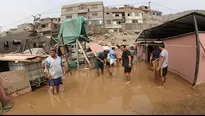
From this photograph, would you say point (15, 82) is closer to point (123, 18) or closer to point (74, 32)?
point (74, 32)

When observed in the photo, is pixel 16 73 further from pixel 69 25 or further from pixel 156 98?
pixel 69 25

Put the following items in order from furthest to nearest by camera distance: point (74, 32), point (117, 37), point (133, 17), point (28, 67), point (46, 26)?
1. point (133, 17)
2. point (46, 26)
3. point (117, 37)
4. point (74, 32)
5. point (28, 67)

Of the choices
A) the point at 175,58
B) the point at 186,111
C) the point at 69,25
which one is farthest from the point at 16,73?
the point at 175,58

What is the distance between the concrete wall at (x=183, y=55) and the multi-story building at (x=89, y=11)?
1263 inches

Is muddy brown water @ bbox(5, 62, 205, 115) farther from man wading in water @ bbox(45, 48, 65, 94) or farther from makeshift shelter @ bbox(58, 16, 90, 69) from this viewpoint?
makeshift shelter @ bbox(58, 16, 90, 69)

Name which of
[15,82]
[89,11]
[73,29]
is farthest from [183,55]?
[89,11]

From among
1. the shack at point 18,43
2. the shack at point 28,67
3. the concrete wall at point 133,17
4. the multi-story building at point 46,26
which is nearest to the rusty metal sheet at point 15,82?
the shack at point 28,67

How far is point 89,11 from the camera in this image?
4034 cm

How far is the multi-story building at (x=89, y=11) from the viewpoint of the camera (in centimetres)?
4000

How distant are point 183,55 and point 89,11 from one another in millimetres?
35492

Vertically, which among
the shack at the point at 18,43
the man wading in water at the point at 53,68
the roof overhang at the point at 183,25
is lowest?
the man wading in water at the point at 53,68

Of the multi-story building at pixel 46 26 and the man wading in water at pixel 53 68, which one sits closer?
→ the man wading in water at pixel 53 68

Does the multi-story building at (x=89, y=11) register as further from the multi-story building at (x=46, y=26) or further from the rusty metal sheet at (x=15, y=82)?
the rusty metal sheet at (x=15, y=82)

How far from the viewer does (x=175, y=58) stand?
865cm
